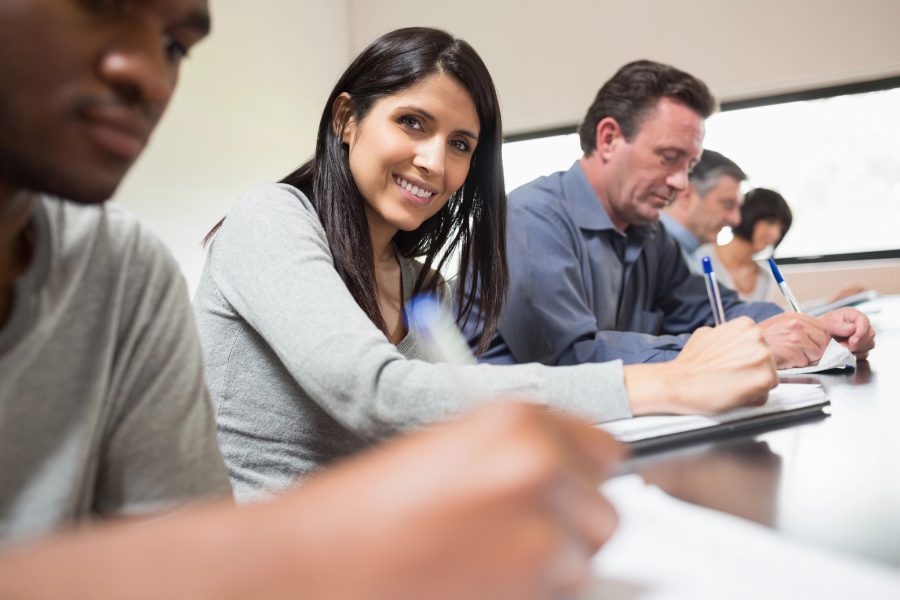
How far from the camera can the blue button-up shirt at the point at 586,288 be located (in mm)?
1502

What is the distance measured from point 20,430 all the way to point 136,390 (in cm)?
10

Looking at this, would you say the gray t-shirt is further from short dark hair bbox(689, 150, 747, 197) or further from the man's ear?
short dark hair bbox(689, 150, 747, 197)

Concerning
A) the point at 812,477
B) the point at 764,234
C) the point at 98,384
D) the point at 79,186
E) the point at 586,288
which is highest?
the point at 79,186

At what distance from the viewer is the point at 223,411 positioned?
3.09 feet

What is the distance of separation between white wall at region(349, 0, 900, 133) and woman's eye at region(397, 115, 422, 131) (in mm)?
3316

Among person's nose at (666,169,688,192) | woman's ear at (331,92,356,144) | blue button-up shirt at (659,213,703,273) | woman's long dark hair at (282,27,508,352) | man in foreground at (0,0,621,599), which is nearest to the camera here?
man in foreground at (0,0,621,599)

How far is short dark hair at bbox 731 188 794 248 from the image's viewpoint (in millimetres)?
3480

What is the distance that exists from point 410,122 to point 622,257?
944mm

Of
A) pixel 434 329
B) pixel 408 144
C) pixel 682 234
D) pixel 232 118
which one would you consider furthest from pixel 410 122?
pixel 232 118

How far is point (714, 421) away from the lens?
2.66 feet

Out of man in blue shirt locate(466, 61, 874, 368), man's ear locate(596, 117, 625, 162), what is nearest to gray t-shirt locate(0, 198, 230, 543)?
man in blue shirt locate(466, 61, 874, 368)

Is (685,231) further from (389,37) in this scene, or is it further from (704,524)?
(704,524)

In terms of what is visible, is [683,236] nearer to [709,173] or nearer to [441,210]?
[709,173]

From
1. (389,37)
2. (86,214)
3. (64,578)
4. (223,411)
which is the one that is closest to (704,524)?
(64,578)
